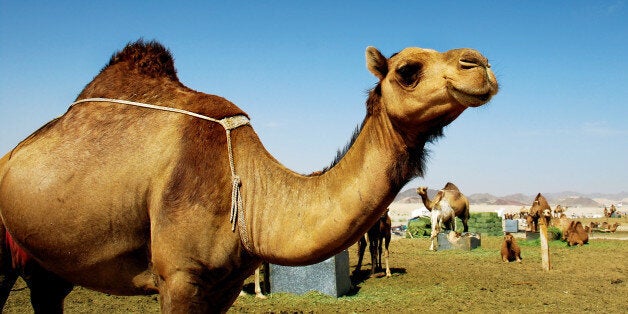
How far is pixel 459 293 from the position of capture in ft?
38.5

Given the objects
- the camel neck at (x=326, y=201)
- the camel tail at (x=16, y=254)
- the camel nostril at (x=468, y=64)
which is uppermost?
the camel nostril at (x=468, y=64)

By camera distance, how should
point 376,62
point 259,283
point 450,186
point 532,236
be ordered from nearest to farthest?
point 376,62 < point 259,283 < point 532,236 < point 450,186

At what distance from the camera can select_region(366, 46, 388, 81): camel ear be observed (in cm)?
299

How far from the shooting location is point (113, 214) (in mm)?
3287

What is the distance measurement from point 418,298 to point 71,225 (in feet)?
29.9

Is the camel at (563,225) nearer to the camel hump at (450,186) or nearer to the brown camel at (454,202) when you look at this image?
the brown camel at (454,202)

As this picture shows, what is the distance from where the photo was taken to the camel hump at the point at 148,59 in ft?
13.6

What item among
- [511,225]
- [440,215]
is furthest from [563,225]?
[511,225]

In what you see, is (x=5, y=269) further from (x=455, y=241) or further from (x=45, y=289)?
(x=455, y=241)

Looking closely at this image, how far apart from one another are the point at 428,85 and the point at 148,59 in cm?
239

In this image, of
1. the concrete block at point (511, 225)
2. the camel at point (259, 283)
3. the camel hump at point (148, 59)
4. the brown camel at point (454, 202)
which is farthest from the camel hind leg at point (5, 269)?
the concrete block at point (511, 225)

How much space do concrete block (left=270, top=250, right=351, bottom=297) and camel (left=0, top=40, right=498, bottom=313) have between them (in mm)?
8060

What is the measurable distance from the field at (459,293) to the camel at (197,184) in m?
6.66

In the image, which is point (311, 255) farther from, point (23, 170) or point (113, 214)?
point (23, 170)
